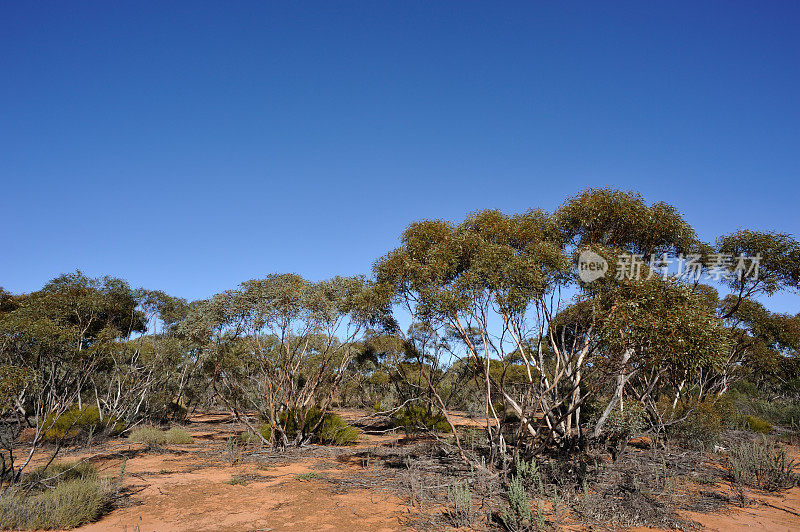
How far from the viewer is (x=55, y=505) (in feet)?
25.1

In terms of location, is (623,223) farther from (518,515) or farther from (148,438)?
(148,438)

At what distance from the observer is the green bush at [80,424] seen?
55.7 feet

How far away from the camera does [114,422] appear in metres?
18.7

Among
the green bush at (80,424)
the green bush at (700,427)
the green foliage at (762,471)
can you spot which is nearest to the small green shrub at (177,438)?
the green bush at (80,424)

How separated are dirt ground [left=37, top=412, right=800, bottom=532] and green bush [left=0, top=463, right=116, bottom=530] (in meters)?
0.35

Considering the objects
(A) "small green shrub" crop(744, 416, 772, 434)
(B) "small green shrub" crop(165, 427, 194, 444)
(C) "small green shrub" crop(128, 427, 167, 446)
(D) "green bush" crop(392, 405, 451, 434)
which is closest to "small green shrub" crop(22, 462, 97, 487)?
(C) "small green shrub" crop(128, 427, 167, 446)

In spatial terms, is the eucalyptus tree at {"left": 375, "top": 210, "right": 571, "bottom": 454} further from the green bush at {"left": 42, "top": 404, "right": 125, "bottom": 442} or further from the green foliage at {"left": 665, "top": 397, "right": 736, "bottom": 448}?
the green bush at {"left": 42, "top": 404, "right": 125, "bottom": 442}

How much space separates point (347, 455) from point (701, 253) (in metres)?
14.0

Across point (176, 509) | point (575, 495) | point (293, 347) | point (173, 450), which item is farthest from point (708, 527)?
point (173, 450)

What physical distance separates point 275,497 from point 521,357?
8.77 metres

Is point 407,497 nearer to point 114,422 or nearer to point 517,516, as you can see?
point 517,516

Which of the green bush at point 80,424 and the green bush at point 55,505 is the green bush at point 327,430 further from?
the green bush at point 55,505

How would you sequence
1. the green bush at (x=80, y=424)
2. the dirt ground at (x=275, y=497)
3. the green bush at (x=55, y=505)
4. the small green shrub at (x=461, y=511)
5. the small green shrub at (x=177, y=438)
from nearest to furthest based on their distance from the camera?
the green bush at (x=55, y=505) → the small green shrub at (x=461, y=511) → the dirt ground at (x=275, y=497) → the green bush at (x=80, y=424) → the small green shrub at (x=177, y=438)

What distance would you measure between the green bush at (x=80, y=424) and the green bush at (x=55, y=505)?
9.91m
